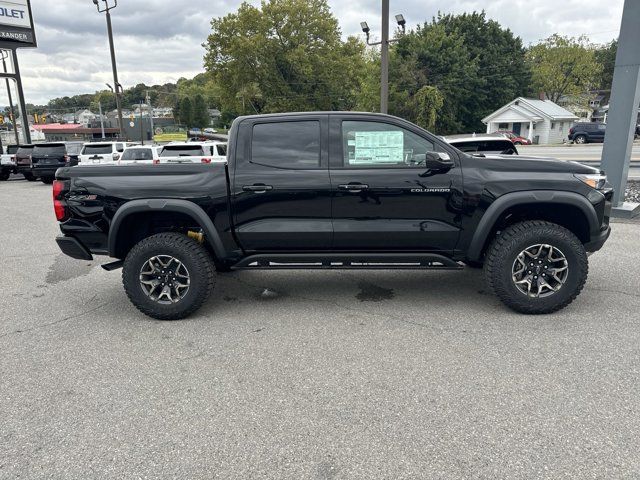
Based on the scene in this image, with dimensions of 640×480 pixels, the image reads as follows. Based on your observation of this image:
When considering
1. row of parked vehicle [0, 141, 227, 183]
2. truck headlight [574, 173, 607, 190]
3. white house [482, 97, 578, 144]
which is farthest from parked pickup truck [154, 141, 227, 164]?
white house [482, 97, 578, 144]

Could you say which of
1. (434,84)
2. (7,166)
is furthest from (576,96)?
(7,166)

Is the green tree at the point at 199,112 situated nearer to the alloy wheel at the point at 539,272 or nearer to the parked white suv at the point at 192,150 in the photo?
the parked white suv at the point at 192,150

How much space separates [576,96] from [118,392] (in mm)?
73062

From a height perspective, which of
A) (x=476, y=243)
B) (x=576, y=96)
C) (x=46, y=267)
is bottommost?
(x=46, y=267)

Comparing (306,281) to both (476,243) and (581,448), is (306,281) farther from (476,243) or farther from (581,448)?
(581,448)

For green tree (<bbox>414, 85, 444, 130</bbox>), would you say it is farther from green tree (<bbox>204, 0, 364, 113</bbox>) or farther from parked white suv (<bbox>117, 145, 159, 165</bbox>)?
parked white suv (<bbox>117, 145, 159, 165</bbox>)

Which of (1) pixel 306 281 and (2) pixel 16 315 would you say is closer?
(2) pixel 16 315

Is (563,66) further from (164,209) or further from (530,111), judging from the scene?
(164,209)

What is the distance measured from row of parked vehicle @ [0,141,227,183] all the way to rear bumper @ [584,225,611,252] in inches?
406

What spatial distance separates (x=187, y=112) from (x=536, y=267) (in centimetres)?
9999

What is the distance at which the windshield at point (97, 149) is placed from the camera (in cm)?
1709

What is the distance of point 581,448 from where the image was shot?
2.42m

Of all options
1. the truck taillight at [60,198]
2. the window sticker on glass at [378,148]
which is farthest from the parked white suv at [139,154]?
the window sticker on glass at [378,148]

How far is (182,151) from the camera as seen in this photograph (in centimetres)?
1444
